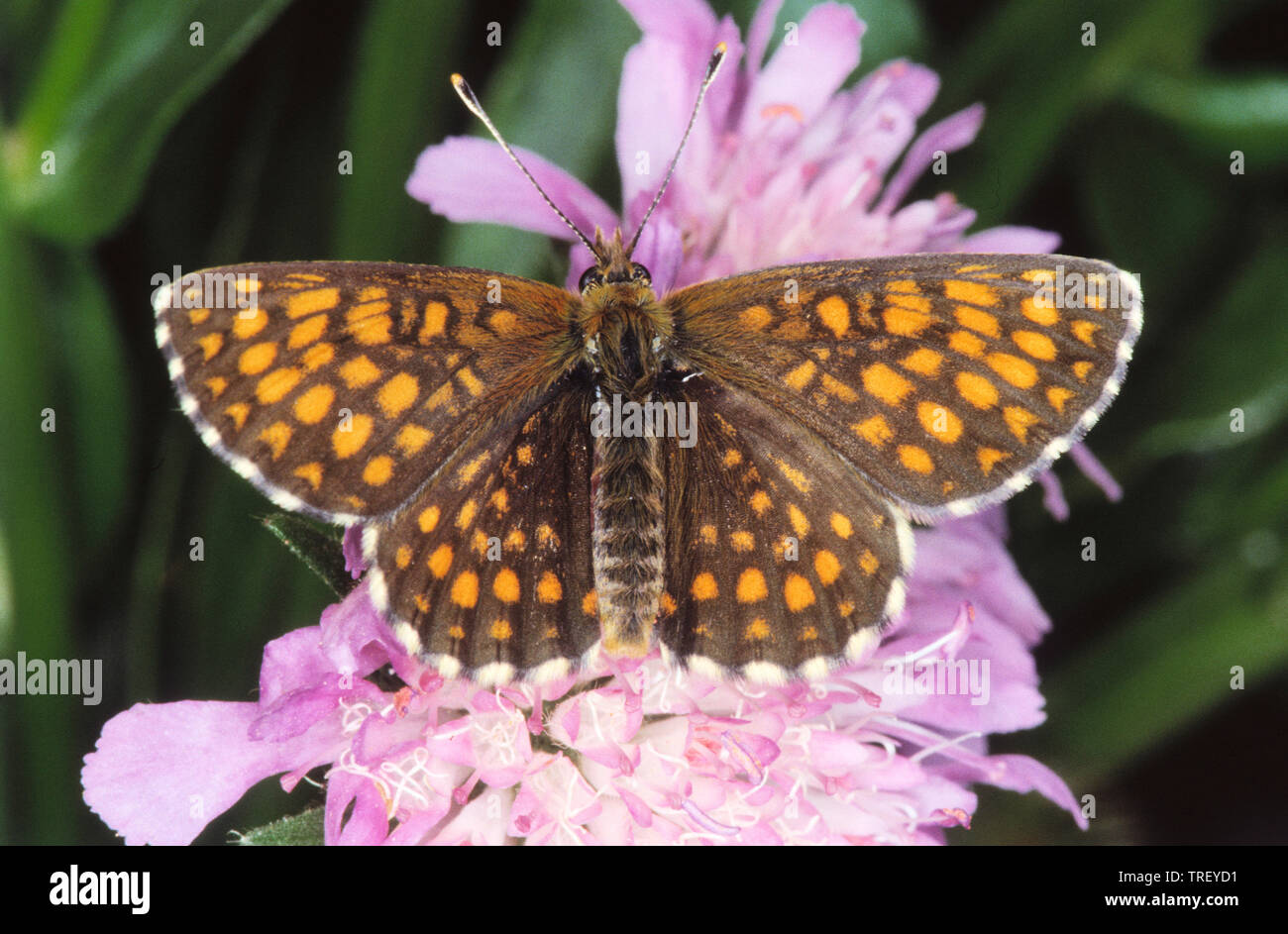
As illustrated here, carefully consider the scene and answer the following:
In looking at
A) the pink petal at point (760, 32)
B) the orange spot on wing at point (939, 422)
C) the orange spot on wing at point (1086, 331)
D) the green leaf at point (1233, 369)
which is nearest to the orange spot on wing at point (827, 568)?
the orange spot on wing at point (939, 422)

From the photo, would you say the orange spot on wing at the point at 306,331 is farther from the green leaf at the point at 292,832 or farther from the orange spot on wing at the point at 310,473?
the green leaf at the point at 292,832

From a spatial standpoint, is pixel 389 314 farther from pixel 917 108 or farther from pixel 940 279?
pixel 917 108

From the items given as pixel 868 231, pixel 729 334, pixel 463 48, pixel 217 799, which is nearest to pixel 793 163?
pixel 868 231

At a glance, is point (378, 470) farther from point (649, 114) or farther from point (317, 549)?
point (649, 114)

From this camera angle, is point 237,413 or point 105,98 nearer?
point 237,413

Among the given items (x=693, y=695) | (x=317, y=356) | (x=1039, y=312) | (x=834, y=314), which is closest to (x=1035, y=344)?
(x=1039, y=312)

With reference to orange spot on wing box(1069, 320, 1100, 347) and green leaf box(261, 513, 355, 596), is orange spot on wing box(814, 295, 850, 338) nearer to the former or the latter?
orange spot on wing box(1069, 320, 1100, 347)
